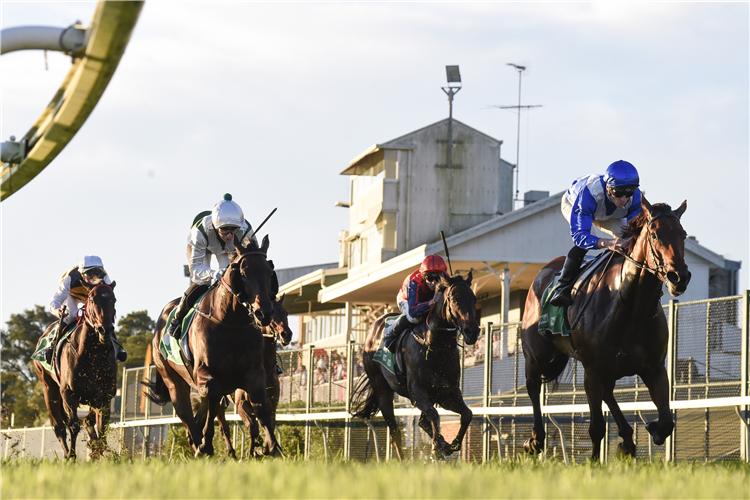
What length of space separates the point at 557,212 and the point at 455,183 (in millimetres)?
7384

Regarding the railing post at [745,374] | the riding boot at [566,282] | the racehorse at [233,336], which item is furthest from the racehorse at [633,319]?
the racehorse at [233,336]

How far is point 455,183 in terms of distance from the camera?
1540 inches

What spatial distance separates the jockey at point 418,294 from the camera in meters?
12.4

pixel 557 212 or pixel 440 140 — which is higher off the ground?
pixel 440 140

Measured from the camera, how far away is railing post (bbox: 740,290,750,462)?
10.5 meters

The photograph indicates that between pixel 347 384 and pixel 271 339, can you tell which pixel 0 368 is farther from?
pixel 271 339

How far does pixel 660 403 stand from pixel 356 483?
4278 millimetres

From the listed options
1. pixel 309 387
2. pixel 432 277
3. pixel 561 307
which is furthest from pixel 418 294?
pixel 309 387

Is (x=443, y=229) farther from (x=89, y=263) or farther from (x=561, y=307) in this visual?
(x=561, y=307)

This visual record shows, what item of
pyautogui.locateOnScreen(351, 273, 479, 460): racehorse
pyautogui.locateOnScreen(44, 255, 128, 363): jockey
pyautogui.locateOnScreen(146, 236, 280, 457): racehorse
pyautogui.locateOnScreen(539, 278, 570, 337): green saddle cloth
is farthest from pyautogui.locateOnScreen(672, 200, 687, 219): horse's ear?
pyautogui.locateOnScreen(44, 255, 128, 363): jockey

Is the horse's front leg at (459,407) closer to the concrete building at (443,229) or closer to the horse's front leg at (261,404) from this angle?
the horse's front leg at (261,404)

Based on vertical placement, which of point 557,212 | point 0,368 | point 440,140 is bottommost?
point 0,368

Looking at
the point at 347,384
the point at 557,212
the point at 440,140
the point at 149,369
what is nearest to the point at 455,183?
the point at 440,140

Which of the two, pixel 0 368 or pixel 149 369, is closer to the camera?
pixel 149 369
